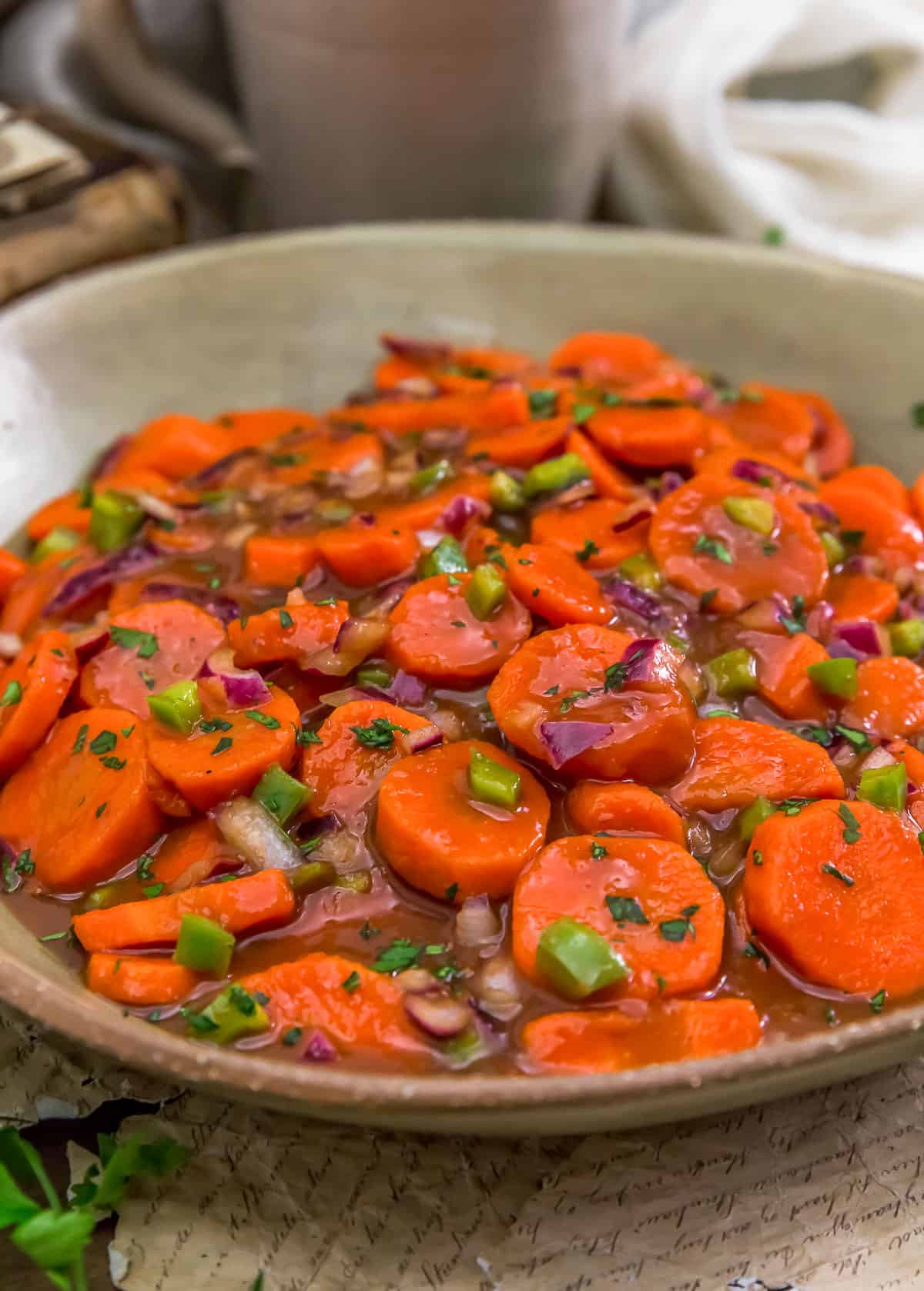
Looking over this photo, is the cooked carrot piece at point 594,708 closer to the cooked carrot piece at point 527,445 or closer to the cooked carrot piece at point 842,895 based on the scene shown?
the cooked carrot piece at point 842,895

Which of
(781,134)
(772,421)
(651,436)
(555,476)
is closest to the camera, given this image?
(555,476)

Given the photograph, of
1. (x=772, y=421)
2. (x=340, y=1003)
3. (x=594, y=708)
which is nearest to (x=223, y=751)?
(x=340, y=1003)

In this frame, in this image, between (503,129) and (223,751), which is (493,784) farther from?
(503,129)

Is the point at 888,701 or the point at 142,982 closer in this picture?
the point at 142,982

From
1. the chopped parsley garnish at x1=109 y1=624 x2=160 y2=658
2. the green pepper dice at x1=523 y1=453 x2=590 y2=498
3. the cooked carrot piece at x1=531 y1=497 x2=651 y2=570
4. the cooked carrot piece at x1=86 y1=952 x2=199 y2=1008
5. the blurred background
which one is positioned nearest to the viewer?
the cooked carrot piece at x1=86 y1=952 x2=199 y2=1008

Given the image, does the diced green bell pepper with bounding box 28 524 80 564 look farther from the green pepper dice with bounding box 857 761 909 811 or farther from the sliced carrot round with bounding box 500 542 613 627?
the green pepper dice with bounding box 857 761 909 811

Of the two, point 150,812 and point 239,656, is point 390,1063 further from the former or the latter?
point 239,656

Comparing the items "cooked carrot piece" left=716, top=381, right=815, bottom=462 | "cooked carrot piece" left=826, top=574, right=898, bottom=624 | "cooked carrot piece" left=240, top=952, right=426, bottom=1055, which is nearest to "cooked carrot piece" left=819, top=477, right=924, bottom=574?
"cooked carrot piece" left=826, top=574, right=898, bottom=624
